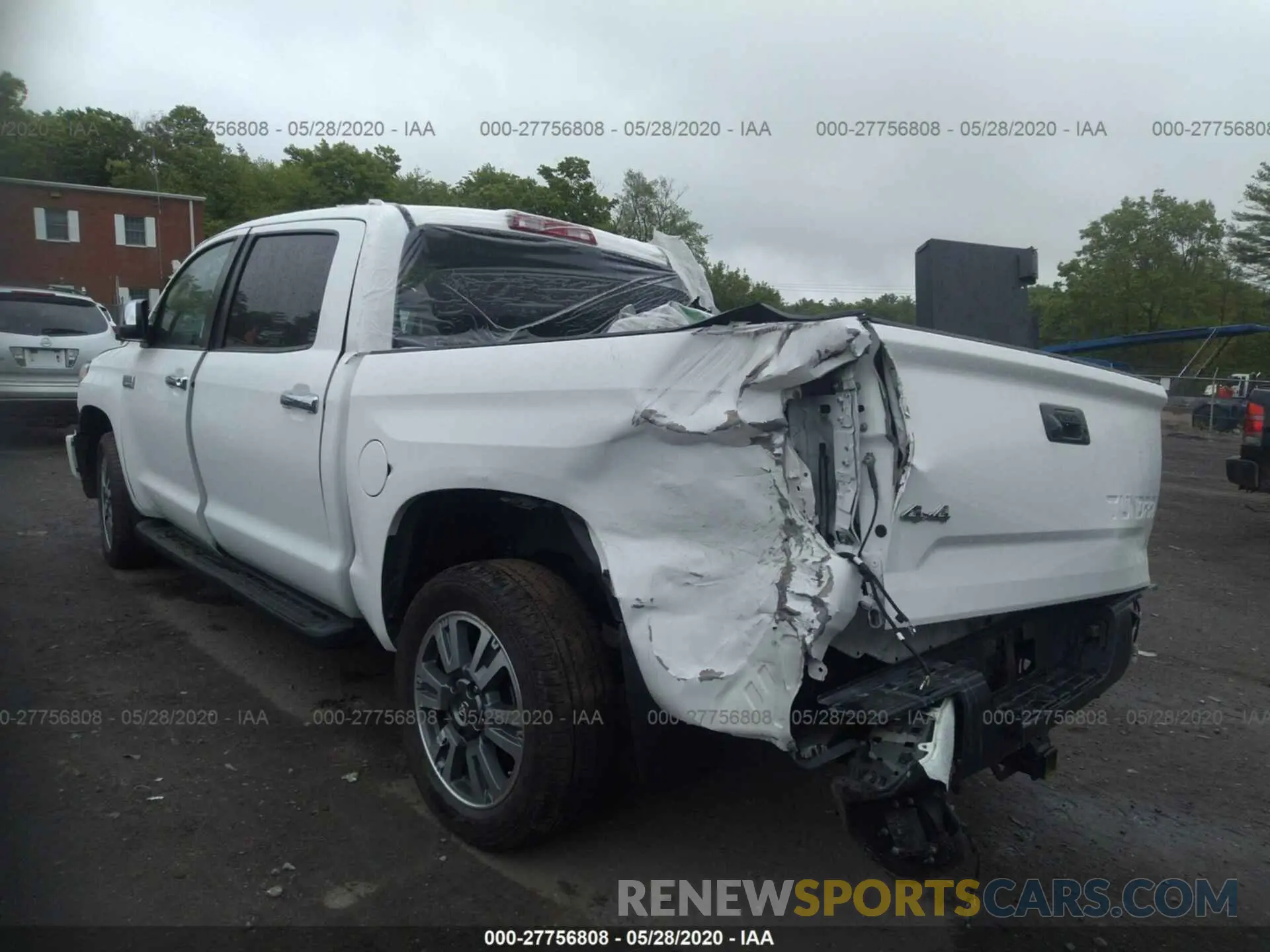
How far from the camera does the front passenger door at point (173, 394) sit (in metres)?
4.39

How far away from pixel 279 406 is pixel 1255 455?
8136 millimetres

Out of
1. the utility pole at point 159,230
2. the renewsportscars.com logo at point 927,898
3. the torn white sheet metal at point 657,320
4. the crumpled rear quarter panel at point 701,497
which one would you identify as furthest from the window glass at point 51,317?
the utility pole at point 159,230

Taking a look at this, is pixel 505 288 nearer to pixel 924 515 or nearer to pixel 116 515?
pixel 924 515

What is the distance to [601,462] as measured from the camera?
7.79 ft

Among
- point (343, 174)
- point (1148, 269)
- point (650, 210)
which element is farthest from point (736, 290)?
point (1148, 269)

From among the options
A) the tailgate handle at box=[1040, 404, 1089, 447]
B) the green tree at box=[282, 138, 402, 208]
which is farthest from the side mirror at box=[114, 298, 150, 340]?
the green tree at box=[282, 138, 402, 208]

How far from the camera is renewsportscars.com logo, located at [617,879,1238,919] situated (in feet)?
8.98

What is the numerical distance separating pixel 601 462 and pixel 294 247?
225cm

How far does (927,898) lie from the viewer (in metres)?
2.83

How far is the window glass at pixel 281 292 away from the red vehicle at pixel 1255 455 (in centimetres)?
760

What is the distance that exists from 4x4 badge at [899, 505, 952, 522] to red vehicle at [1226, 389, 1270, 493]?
22.9 feet

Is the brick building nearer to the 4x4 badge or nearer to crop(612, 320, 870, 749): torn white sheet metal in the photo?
crop(612, 320, 870, 749): torn white sheet metal

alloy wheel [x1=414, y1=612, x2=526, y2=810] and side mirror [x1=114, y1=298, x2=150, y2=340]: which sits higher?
side mirror [x1=114, y1=298, x2=150, y2=340]

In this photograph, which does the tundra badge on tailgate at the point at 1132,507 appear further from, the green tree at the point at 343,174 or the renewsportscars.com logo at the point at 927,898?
the green tree at the point at 343,174
